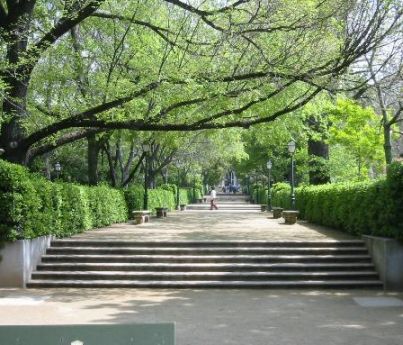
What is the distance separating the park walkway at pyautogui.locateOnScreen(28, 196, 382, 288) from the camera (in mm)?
13328

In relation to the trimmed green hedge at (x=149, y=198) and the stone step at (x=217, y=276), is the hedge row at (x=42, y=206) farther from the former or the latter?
the trimmed green hedge at (x=149, y=198)

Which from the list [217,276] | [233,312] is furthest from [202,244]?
[233,312]

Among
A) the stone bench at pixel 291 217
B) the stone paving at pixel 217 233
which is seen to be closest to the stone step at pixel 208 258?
the stone paving at pixel 217 233

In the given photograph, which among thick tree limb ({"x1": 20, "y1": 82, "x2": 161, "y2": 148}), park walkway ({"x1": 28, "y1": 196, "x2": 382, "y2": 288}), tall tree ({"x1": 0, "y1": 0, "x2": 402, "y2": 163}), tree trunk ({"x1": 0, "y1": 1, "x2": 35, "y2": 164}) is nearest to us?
park walkway ({"x1": 28, "y1": 196, "x2": 382, "y2": 288})

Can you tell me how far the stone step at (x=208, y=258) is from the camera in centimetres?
1436

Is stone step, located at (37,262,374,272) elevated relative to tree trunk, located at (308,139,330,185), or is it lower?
lower

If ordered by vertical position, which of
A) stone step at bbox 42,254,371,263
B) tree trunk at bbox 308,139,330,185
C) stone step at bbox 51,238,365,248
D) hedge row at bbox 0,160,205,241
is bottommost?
stone step at bbox 42,254,371,263

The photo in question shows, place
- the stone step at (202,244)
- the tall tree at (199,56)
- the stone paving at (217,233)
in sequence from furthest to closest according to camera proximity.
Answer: the stone paving at (217,233)
the stone step at (202,244)
the tall tree at (199,56)

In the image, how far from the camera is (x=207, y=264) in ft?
46.4

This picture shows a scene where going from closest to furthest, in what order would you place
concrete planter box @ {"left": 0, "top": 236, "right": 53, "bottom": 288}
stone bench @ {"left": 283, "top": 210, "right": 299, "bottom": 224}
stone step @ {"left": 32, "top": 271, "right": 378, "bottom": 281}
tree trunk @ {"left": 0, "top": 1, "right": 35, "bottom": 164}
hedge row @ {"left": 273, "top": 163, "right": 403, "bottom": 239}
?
hedge row @ {"left": 273, "top": 163, "right": 403, "bottom": 239}, concrete planter box @ {"left": 0, "top": 236, "right": 53, "bottom": 288}, stone step @ {"left": 32, "top": 271, "right": 378, "bottom": 281}, tree trunk @ {"left": 0, "top": 1, "right": 35, "bottom": 164}, stone bench @ {"left": 283, "top": 210, "right": 299, "bottom": 224}

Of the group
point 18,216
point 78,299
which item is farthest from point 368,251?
point 18,216

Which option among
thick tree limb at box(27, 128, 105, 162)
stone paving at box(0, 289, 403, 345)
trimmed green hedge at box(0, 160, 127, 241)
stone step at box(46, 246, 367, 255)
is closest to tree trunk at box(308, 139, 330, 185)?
trimmed green hedge at box(0, 160, 127, 241)

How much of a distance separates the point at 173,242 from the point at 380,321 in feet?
23.2

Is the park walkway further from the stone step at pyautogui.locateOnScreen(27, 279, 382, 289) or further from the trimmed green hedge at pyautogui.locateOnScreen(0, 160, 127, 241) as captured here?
the trimmed green hedge at pyautogui.locateOnScreen(0, 160, 127, 241)
